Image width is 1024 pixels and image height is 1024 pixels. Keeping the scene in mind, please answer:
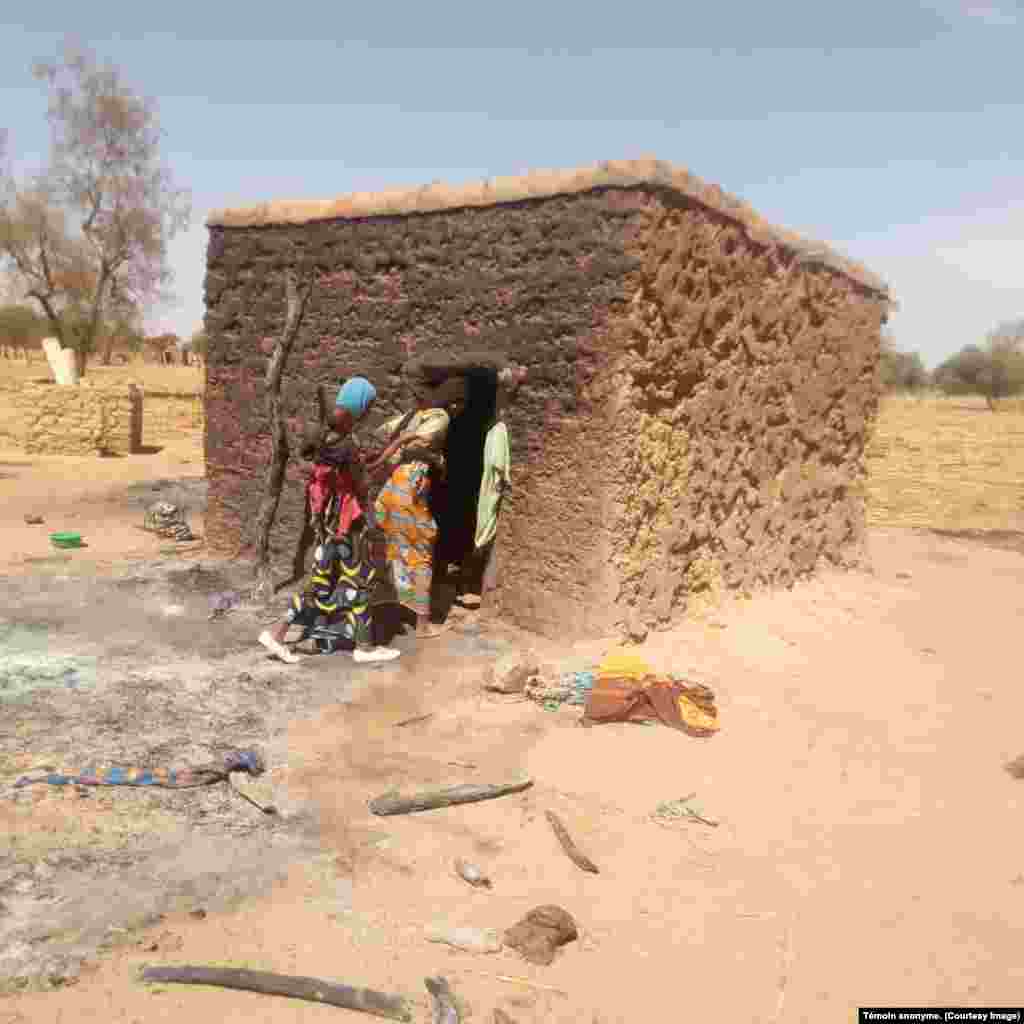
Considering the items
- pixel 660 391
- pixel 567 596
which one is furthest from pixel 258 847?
pixel 660 391

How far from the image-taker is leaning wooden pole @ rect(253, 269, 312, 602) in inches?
277

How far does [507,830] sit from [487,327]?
343cm

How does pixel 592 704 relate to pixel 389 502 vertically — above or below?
below

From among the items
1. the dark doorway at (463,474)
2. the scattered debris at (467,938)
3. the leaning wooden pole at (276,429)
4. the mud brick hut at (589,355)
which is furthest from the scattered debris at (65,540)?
the scattered debris at (467,938)

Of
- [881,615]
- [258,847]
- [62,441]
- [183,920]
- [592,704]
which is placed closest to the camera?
[183,920]

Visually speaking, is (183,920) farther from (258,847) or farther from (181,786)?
(181,786)

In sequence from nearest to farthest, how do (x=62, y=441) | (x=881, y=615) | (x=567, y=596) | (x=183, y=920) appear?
1. (x=183, y=920)
2. (x=567, y=596)
3. (x=881, y=615)
4. (x=62, y=441)

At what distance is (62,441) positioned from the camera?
51.4 feet

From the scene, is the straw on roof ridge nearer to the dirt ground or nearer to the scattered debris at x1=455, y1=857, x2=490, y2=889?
the dirt ground

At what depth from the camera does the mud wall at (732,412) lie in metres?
5.84

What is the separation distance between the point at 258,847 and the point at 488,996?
116 cm

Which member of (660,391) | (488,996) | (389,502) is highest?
(660,391)

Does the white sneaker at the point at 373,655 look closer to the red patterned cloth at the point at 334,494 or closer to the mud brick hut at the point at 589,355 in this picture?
the red patterned cloth at the point at 334,494

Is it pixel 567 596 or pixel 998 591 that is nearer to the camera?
pixel 567 596
